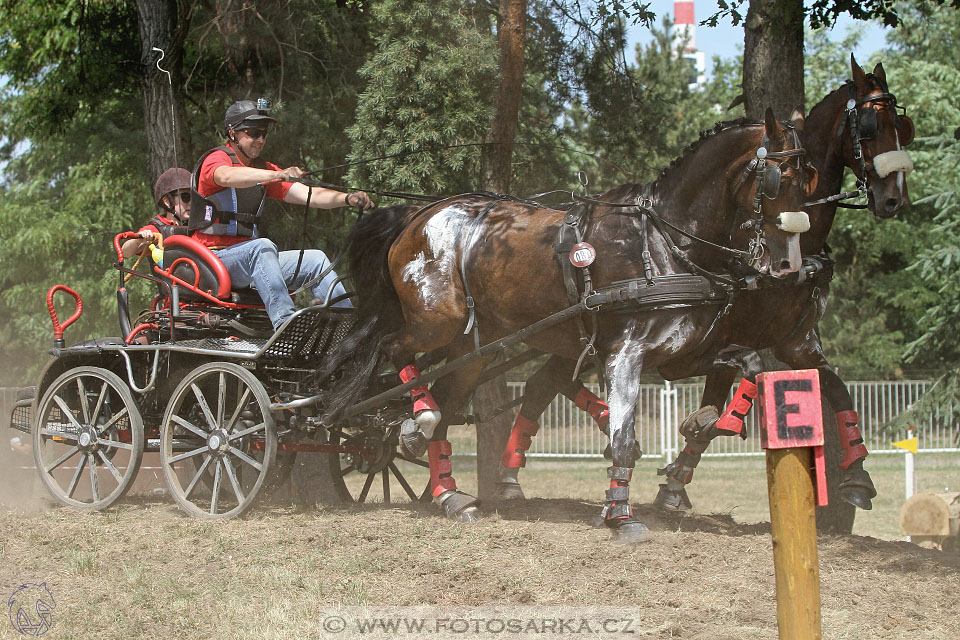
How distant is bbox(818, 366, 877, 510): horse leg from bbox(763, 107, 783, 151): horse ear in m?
1.62

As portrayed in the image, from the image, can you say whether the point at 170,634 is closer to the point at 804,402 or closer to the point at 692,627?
the point at 692,627

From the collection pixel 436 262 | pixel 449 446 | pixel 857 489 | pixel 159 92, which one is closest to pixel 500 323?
pixel 436 262

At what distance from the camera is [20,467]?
9797 mm

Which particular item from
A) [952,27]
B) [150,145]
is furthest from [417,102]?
[952,27]

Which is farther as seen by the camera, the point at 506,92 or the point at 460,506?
the point at 506,92

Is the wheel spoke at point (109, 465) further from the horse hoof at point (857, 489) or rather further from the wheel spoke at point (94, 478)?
the horse hoof at point (857, 489)

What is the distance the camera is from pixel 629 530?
5.65 m

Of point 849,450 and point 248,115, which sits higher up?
point 248,115

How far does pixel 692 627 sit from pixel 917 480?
535 inches

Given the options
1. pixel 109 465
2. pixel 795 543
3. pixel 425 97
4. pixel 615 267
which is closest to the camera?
pixel 795 543

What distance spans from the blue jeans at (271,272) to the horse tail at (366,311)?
0.22 meters

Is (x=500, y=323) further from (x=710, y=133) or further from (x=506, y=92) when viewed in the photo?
(x=506, y=92)

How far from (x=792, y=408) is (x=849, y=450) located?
3335mm

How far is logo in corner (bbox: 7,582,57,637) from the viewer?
4.63 meters
